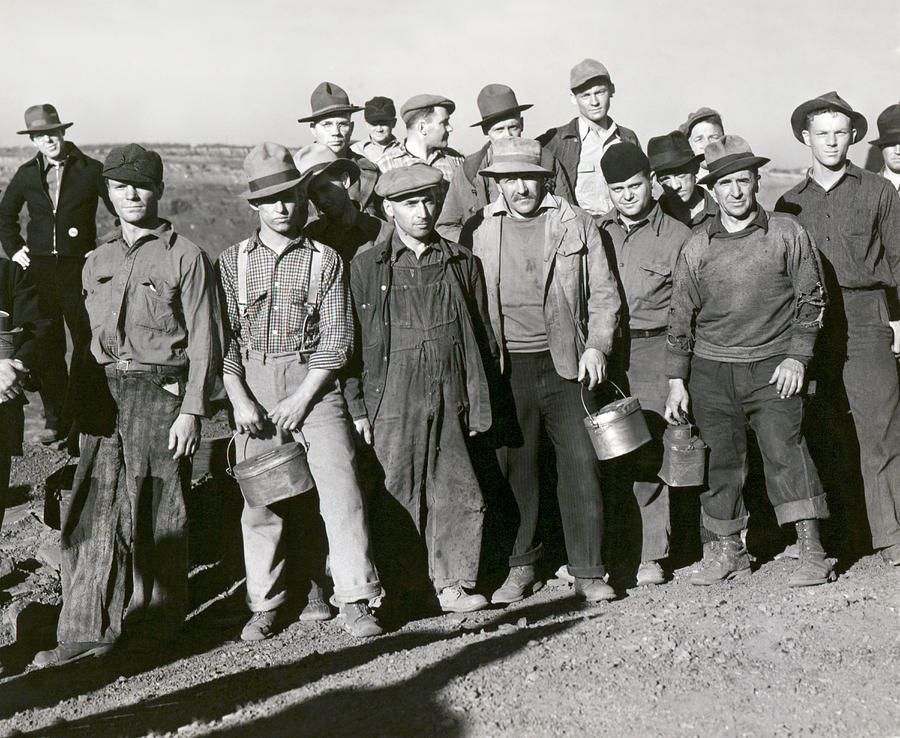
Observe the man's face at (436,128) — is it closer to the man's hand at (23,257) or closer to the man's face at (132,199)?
the man's face at (132,199)

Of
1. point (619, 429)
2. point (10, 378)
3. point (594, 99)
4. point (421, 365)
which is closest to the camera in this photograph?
point (10, 378)

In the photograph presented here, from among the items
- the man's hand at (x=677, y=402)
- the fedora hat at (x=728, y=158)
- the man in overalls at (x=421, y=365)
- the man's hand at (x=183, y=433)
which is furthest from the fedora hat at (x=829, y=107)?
the man's hand at (x=183, y=433)

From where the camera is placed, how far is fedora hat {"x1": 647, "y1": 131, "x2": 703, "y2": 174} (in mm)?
6195

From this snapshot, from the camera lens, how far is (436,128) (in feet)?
21.9

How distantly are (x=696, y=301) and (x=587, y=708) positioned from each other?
239 centimetres

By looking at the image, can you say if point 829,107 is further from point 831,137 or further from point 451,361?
point 451,361

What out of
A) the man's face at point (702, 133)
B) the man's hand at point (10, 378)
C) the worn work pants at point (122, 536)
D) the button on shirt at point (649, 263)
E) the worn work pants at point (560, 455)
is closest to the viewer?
the man's hand at point (10, 378)

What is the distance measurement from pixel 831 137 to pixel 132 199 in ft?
12.1

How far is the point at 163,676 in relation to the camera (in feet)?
16.6

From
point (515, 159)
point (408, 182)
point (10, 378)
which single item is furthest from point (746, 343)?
point (10, 378)

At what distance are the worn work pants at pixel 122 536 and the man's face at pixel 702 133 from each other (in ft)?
12.7

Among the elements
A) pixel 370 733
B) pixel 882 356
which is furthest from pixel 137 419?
pixel 882 356

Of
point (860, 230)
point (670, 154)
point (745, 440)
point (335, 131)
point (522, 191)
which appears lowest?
point (745, 440)

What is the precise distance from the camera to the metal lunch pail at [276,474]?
4.92 m
